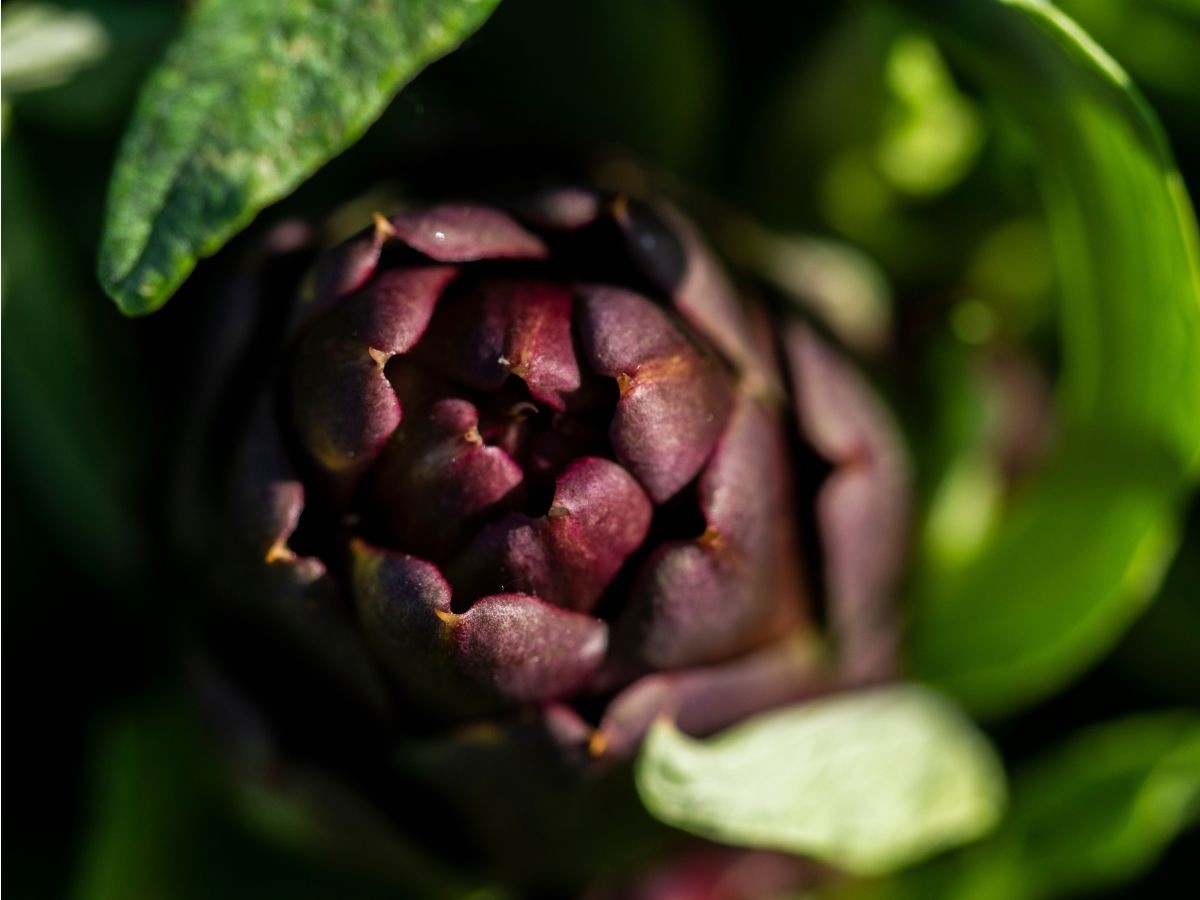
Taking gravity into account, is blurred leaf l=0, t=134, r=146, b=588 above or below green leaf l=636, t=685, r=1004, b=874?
below

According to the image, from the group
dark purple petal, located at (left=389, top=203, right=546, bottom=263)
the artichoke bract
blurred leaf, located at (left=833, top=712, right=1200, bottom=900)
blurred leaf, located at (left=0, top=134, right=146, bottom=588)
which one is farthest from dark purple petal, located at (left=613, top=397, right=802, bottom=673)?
blurred leaf, located at (left=0, top=134, right=146, bottom=588)

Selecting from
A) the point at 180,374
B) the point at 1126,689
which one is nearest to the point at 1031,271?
the point at 1126,689

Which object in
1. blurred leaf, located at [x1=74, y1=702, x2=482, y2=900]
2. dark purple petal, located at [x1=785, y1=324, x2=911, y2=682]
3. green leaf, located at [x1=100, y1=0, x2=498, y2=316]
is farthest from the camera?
blurred leaf, located at [x1=74, y1=702, x2=482, y2=900]

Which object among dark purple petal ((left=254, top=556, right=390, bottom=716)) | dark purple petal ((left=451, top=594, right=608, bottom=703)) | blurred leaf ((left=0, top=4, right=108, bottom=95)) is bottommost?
dark purple petal ((left=254, top=556, right=390, bottom=716))

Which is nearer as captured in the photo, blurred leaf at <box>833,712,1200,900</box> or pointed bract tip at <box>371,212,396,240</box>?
pointed bract tip at <box>371,212,396,240</box>

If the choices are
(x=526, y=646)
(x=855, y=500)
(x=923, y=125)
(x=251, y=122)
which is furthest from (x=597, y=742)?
(x=923, y=125)

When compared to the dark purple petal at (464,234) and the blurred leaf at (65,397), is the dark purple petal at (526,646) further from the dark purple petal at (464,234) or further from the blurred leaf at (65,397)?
the blurred leaf at (65,397)

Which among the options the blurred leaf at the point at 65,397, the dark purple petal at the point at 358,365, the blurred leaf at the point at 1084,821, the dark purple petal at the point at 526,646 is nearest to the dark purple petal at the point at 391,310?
the dark purple petal at the point at 358,365

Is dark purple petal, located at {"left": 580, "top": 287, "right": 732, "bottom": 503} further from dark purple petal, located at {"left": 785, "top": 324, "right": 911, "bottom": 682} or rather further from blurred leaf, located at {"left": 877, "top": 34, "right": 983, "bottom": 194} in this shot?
blurred leaf, located at {"left": 877, "top": 34, "right": 983, "bottom": 194}
